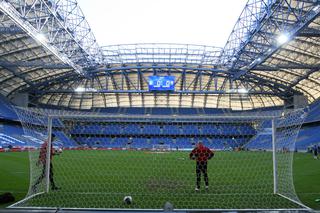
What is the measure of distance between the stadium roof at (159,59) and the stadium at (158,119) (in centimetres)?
17

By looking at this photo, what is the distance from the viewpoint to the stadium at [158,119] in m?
8.76

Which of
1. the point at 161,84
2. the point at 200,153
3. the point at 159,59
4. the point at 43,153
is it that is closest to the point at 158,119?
the point at 200,153

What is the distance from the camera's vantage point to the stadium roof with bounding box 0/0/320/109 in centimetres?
2563

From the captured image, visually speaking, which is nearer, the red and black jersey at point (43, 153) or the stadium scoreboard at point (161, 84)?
the red and black jersey at point (43, 153)

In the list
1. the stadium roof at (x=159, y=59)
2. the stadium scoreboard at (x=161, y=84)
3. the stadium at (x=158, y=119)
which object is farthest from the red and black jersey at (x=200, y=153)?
the stadium scoreboard at (x=161, y=84)

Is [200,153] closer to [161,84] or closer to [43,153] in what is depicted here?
[43,153]

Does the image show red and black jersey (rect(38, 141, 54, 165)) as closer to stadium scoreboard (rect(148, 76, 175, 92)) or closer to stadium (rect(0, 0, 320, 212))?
stadium (rect(0, 0, 320, 212))

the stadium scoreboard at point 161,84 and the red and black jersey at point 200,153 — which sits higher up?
the stadium scoreboard at point 161,84

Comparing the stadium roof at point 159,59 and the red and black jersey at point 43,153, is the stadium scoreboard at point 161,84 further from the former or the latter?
the red and black jersey at point 43,153

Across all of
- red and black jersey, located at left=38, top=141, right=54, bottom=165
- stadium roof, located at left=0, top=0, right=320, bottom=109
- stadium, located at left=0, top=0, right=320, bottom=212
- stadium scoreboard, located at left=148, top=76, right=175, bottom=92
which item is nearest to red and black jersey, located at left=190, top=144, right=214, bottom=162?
stadium, located at left=0, top=0, right=320, bottom=212

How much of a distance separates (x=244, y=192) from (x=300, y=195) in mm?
1528

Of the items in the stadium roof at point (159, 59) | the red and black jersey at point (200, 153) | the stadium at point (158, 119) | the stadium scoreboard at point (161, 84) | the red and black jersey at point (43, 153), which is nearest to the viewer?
the stadium at point (158, 119)

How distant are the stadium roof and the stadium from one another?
175 millimetres

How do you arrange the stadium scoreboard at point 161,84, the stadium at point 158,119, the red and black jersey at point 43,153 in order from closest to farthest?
the stadium at point 158,119 → the red and black jersey at point 43,153 → the stadium scoreboard at point 161,84
